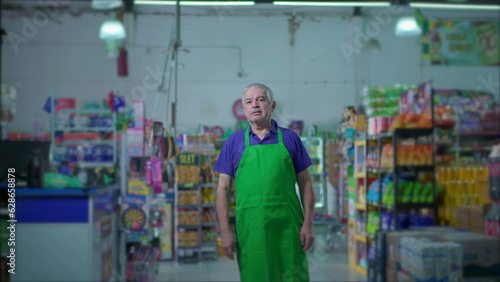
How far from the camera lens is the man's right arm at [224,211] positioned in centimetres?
249

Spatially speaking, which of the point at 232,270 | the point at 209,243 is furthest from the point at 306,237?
the point at 209,243

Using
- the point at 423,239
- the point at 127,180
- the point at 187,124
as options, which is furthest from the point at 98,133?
the point at 423,239

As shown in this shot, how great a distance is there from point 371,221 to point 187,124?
347 cm

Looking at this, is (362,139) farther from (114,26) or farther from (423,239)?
(114,26)

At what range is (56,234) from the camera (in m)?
3.94

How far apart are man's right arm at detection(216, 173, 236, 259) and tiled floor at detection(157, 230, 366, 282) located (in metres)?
3.00

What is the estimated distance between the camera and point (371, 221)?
625 cm

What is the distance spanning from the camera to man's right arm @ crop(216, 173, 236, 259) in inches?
98.2
